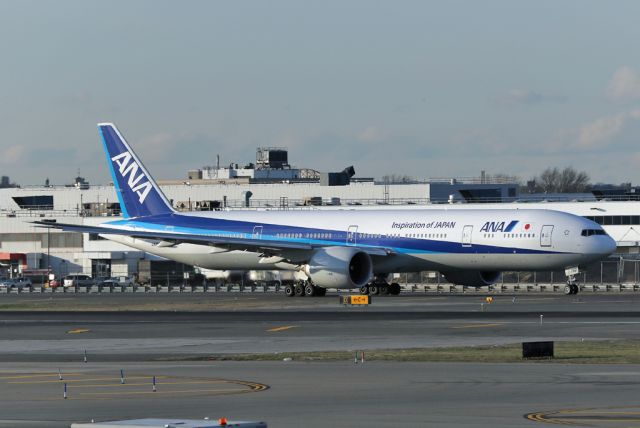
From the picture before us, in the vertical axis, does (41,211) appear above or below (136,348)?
above

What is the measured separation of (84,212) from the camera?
143m

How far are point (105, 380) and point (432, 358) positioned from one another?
10055 mm

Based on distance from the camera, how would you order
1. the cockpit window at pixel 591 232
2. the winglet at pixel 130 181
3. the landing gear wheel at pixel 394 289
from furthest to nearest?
the winglet at pixel 130 181 < the landing gear wheel at pixel 394 289 < the cockpit window at pixel 591 232

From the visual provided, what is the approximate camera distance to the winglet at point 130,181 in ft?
293

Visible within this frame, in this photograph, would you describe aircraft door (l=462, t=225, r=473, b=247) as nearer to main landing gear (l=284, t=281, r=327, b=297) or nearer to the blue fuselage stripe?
the blue fuselage stripe

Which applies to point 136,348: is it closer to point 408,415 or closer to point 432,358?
point 432,358

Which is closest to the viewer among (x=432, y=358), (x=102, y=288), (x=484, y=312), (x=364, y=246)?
(x=432, y=358)

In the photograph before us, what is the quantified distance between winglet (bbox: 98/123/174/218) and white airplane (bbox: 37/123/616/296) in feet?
0.23

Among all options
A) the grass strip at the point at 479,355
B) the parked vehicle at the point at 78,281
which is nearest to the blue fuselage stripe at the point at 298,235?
the parked vehicle at the point at 78,281

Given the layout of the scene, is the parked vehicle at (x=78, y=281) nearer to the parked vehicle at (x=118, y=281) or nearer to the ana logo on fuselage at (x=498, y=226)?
the parked vehicle at (x=118, y=281)

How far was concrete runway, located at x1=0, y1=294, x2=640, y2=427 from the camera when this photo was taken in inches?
949

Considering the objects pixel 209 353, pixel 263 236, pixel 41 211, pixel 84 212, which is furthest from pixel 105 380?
pixel 41 211

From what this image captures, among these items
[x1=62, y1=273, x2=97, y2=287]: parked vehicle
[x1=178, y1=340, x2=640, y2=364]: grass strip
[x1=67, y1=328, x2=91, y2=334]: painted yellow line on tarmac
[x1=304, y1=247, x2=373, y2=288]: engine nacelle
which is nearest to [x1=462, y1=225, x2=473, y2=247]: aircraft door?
[x1=304, y1=247, x2=373, y2=288]: engine nacelle

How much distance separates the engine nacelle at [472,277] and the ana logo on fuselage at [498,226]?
4093 millimetres
